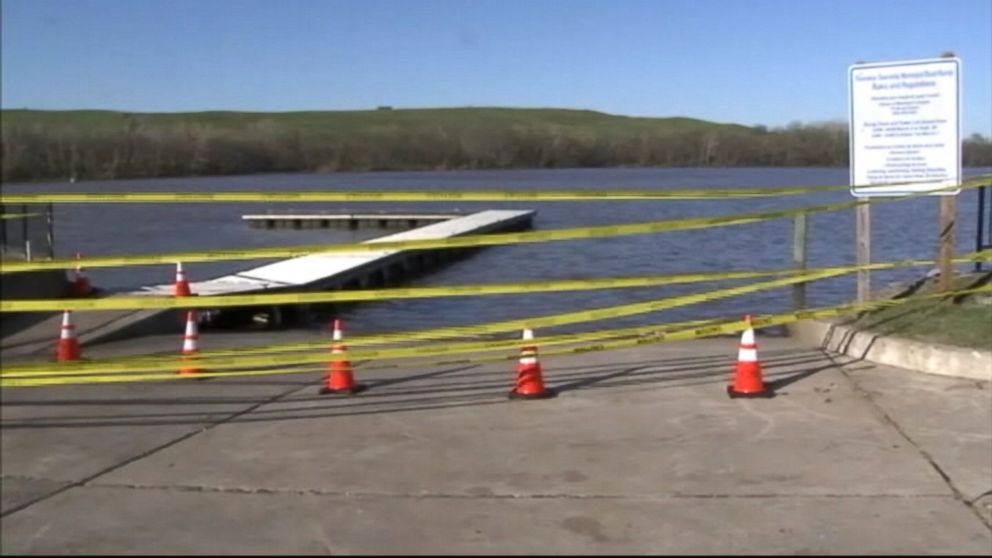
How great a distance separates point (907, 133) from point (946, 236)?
3.28ft

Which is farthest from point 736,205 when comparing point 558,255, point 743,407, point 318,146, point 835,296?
point 743,407

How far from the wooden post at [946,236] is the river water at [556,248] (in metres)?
5.17

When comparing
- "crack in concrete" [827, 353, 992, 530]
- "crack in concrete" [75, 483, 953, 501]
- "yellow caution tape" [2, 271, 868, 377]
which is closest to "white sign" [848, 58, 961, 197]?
"yellow caution tape" [2, 271, 868, 377]

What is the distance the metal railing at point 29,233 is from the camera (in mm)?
16781

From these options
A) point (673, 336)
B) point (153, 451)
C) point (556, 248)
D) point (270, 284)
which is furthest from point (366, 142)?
point (153, 451)

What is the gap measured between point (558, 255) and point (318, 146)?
20.0 metres

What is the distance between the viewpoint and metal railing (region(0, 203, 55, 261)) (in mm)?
16781

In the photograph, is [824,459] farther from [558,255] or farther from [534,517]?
[558,255]

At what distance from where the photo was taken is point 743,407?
8508mm

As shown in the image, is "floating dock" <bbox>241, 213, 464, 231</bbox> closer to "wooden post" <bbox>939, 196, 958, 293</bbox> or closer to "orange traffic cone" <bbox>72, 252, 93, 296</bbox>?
"orange traffic cone" <bbox>72, 252, 93, 296</bbox>

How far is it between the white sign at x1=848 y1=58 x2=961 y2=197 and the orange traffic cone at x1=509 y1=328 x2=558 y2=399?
4.18m

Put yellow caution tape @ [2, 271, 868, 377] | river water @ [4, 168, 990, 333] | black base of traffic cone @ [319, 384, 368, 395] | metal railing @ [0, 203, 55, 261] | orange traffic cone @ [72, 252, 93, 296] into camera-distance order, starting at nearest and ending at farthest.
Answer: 1. yellow caution tape @ [2, 271, 868, 377]
2. black base of traffic cone @ [319, 384, 368, 395]
3. orange traffic cone @ [72, 252, 93, 296]
4. metal railing @ [0, 203, 55, 261]
5. river water @ [4, 168, 990, 333]

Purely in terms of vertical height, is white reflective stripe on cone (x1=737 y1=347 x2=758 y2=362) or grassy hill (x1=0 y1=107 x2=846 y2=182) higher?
grassy hill (x1=0 y1=107 x2=846 y2=182)

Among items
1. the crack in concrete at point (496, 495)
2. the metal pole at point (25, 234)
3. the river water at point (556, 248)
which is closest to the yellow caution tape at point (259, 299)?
the river water at point (556, 248)
